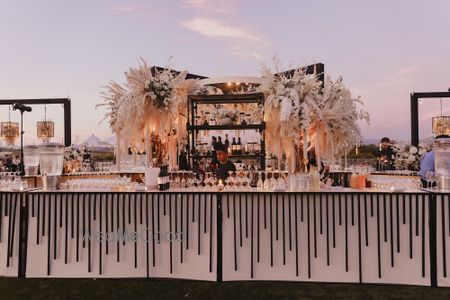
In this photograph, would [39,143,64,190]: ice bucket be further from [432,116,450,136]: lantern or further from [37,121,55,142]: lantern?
[432,116,450,136]: lantern

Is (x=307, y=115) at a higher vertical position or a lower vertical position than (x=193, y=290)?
higher

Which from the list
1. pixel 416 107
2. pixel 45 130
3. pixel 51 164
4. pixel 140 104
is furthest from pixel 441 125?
pixel 45 130

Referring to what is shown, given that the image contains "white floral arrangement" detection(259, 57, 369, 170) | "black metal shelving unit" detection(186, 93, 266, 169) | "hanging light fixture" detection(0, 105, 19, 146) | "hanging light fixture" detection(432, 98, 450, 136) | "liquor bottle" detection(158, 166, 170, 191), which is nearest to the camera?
"liquor bottle" detection(158, 166, 170, 191)

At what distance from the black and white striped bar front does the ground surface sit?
0.38 feet

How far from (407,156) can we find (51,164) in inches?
273

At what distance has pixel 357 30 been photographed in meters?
9.22

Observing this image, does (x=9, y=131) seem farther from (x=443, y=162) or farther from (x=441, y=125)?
(x=441, y=125)

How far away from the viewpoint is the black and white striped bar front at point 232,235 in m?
3.34

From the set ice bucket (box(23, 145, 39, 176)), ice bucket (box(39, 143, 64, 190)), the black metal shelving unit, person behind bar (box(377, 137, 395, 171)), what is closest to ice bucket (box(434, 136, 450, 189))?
the black metal shelving unit

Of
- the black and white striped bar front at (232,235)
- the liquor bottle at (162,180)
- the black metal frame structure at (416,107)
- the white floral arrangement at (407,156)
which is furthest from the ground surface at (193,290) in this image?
the black metal frame structure at (416,107)

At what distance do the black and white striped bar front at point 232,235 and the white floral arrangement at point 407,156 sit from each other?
15.1 ft

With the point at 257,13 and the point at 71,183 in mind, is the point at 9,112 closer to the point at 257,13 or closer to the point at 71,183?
the point at 257,13

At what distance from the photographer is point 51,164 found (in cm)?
396

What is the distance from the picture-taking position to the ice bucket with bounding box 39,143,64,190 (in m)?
3.84
